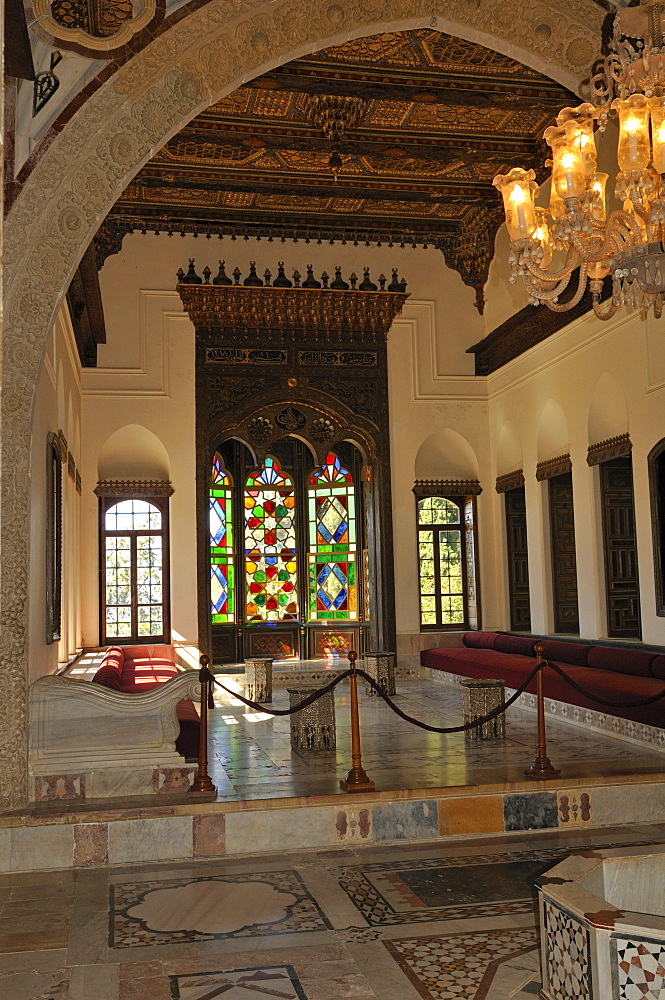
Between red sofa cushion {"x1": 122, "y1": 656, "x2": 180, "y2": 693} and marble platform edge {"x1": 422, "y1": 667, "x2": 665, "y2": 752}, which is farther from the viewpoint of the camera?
red sofa cushion {"x1": 122, "y1": 656, "x2": 180, "y2": 693}

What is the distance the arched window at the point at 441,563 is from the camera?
14688mm

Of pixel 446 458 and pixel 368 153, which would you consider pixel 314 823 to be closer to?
pixel 368 153

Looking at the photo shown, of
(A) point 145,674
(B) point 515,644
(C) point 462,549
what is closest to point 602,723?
(B) point 515,644

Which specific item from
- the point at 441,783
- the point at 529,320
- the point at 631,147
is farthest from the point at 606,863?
the point at 529,320

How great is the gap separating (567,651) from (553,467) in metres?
2.46

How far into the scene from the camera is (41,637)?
7.70m

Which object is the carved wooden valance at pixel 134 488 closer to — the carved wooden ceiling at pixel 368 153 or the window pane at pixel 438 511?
the carved wooden ceiling at pixel 368 153

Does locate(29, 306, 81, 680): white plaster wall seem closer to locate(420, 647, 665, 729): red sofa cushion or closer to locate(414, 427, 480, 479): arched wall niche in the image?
locate(420, 647, 665, 729): red sofa cushion

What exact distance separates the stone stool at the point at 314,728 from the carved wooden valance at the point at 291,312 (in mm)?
7196

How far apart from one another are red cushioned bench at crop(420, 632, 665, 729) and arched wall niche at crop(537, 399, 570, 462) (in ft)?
7.98

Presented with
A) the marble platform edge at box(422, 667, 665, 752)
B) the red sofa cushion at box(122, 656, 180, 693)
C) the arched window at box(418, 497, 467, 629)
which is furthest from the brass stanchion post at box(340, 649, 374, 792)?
the arched window at box(418, 497, 467, 629)

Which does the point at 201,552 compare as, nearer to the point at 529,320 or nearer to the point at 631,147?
the point at 529,320

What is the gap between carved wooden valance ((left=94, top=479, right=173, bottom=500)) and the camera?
13.5 metres

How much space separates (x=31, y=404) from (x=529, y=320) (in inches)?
329
